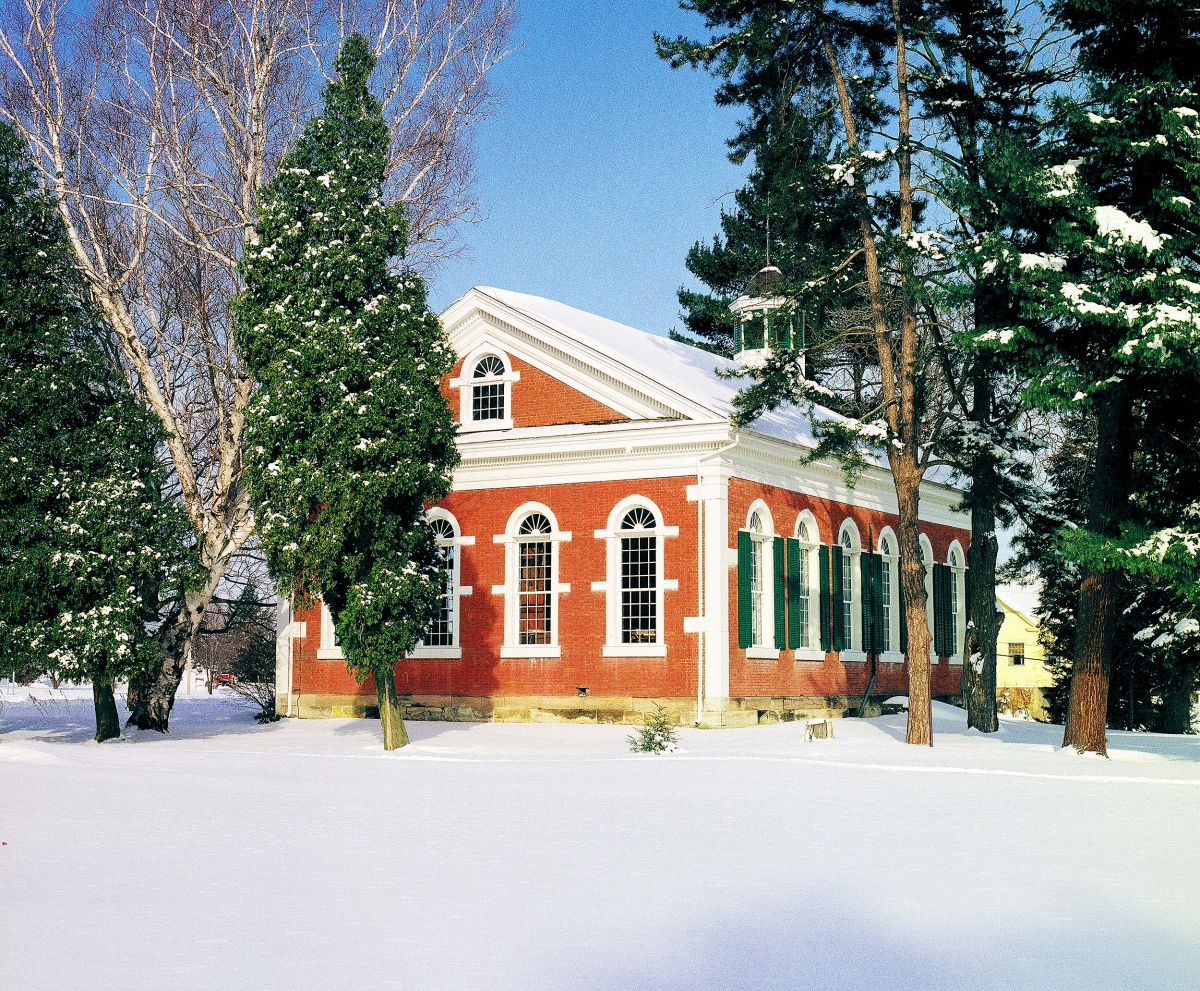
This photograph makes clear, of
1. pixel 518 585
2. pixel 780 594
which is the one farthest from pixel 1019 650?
pixel 518 585

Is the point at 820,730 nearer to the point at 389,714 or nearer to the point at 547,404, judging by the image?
the point at 389,714

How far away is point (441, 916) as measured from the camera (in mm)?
8453

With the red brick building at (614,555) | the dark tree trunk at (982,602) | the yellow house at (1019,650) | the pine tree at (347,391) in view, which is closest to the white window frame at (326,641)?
the red brick building at (614,555)

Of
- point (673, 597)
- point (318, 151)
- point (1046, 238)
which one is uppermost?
point (318, 151)

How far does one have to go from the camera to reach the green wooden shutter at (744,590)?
91.0 ft

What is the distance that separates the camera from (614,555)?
1112 inches

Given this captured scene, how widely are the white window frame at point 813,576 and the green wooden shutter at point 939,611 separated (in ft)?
21.8

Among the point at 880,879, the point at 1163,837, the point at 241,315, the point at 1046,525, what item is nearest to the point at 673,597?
the point at 1046,525

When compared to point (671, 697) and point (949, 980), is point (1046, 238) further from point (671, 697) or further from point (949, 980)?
point (949, 980)

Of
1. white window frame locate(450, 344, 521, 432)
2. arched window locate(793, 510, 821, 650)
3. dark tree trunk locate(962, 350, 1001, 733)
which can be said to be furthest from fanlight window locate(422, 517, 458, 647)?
dark tree trunk locate(962, 350, 1001, 733)

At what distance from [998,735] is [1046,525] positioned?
4.16 meters

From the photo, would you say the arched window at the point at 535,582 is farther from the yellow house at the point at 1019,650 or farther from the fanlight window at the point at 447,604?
the yellow house at the point at 1019,650

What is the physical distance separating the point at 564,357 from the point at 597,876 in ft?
66.3

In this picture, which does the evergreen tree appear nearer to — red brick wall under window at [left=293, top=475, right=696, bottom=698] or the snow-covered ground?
the snow-covered ground
